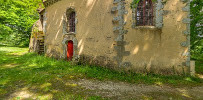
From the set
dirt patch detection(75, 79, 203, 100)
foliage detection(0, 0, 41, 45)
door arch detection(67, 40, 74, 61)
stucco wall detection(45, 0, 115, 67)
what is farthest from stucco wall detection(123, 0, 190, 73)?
foliage detection(0, 0, 41, 45)

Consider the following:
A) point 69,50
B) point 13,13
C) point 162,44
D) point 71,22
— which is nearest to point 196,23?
point 162,44

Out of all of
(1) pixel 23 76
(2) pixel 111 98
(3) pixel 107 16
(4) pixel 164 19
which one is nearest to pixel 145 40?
(4) pixel 164 19

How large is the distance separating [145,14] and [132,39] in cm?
161

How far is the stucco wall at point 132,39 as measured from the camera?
17.6 ft

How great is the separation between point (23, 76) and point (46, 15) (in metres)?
7.44

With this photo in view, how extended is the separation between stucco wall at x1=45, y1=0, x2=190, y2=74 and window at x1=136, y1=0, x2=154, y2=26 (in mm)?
526

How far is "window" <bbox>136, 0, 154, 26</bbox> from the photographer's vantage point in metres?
5.83

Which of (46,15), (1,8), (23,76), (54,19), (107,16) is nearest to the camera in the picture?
(23,76)

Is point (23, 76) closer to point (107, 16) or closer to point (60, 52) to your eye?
point (60, 52)

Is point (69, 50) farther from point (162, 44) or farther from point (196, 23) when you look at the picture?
point (196, 23)

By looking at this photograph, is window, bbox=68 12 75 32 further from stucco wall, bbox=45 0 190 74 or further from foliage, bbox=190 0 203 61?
foliage, bbox=190 0 203 61

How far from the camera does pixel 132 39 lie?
227 inches

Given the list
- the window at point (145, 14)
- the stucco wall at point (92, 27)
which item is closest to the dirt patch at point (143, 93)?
the stucco wall at point (92, 27)

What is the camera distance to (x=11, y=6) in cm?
1476
